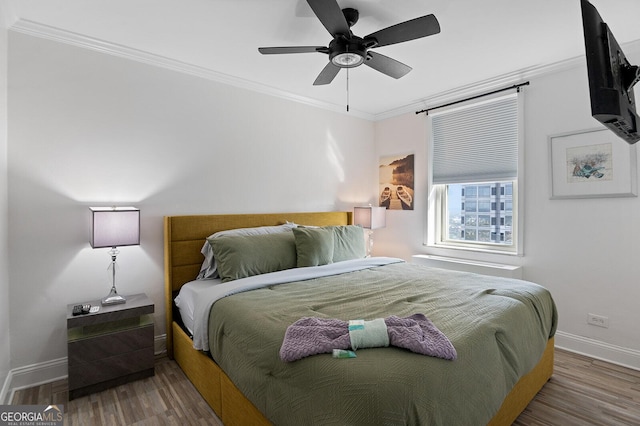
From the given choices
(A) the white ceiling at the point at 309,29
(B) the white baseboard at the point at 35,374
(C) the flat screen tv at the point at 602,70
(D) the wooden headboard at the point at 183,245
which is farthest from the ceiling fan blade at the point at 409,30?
(B) the white baseboard at the point at 35,374

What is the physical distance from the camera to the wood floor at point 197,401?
6.34 feet

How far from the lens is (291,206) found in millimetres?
3791

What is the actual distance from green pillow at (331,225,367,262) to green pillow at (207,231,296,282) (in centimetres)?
50

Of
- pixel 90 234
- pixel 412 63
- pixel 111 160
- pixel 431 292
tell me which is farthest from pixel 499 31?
pixel 90 234

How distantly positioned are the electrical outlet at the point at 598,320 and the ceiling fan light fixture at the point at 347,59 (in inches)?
116

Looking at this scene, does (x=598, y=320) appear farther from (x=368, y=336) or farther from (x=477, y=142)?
(x=368, y=336)

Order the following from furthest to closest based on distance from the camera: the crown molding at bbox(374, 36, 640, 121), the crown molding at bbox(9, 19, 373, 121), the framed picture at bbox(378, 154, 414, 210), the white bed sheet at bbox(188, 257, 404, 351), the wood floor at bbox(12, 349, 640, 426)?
the framed picture at bbox(378, 154, 414, 210) < the crown molding at bbox(374, 36, 640, 121) < the crown molding at bbox(9, 19, 373, 121) < the white bed sheet at bbox(188, 257, 404, 351) < the wood floor at bbox(12, 349, 640, 426)

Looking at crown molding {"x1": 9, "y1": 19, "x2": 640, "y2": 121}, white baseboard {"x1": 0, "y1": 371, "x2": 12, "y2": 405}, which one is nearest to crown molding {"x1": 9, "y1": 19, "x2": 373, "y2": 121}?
crown molding {"x1": 9, "y1": 19, "x2": 640, "y2": 121}

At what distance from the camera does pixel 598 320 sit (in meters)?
2.76

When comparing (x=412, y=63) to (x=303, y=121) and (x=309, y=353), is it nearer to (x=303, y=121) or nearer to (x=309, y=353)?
(x=303, y=121)

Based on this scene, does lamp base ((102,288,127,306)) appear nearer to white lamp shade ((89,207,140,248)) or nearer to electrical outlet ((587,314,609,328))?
white lamp shade ((89,207,140,248))

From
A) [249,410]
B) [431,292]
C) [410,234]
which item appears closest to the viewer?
[249,410]

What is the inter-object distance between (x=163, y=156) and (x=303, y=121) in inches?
67.2

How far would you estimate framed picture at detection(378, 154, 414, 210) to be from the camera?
426cm
